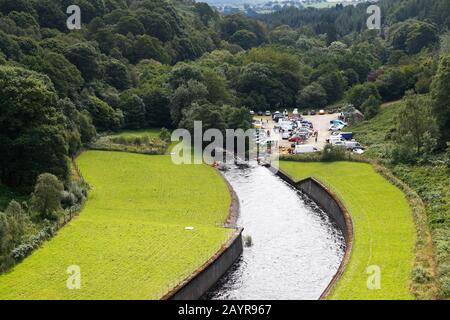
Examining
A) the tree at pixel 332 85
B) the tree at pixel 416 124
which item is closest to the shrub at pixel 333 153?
the tree at pixel 416 124

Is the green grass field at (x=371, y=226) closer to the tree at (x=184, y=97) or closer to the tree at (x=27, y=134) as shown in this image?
the tree at (x=184, y=97)

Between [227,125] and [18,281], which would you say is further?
[227,125]

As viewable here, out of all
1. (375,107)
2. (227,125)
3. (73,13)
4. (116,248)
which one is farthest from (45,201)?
(73,13)

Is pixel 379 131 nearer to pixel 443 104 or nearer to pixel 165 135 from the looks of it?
pixel 443 104

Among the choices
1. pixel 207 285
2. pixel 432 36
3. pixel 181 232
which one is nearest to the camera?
pixel 207 285

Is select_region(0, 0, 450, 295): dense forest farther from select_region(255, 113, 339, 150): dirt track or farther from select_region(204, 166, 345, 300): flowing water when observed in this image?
select_region(204, 166, 345, 300): flowing water

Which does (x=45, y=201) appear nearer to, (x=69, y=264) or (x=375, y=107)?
(x=69, y=264)
